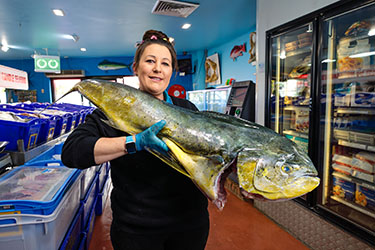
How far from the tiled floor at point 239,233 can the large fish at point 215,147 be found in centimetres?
195

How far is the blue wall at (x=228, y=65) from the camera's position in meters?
6.37

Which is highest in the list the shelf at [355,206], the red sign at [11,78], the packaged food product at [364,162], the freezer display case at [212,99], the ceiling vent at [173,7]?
the ceiling vent at [173,7]

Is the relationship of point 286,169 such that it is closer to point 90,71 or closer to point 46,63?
point 46,63

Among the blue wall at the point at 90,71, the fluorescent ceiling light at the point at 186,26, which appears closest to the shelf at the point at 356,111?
the fluorescent ceiling light at the point at 186,26

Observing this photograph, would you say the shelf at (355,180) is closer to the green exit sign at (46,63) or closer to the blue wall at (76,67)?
the blue wall at (76,67)

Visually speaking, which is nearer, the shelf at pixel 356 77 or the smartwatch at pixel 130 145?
the smartwatch at pixel 130 145

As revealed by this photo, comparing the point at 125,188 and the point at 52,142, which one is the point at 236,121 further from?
the point at 52,142

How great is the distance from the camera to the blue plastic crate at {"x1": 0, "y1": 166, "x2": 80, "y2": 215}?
1.33 metres

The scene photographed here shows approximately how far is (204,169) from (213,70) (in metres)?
7.66

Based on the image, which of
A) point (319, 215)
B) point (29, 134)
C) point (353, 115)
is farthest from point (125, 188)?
point (353, 115)

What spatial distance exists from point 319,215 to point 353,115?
1.08 m

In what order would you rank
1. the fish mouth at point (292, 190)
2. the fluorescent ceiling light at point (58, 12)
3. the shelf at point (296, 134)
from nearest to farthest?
the fish mouth at point (292, 190) < the shelf at point (296, 134) < the fluorescent ceiling light at point (58, 12)

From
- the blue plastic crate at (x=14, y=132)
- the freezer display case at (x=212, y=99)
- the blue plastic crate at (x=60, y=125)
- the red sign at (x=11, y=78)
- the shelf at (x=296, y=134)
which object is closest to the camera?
the blue plastic crate at (x=14, y=132)

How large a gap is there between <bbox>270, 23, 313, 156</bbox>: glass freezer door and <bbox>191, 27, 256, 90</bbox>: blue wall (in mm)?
2396
